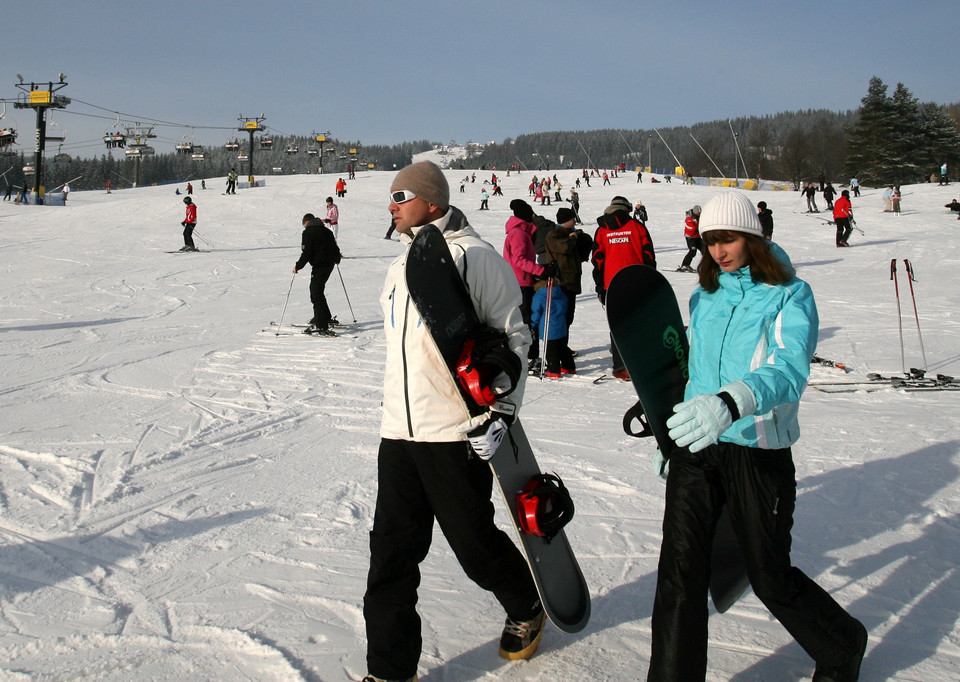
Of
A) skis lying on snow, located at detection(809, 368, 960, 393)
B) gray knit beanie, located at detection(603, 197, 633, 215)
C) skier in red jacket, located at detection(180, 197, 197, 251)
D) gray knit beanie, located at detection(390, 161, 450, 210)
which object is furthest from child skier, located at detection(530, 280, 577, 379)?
skier in red jacket, located at detection(180, 197, 197, 251)

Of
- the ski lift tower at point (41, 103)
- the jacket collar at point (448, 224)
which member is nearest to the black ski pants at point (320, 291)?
the jacket collar at point (448, 224)

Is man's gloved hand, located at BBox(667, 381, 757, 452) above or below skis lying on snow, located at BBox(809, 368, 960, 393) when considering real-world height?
above

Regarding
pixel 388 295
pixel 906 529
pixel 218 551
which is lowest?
pixel 218 551

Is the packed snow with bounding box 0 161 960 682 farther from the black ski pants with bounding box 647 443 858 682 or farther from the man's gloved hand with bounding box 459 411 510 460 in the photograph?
the man's gloved hand with bounding box 459 411 510 460

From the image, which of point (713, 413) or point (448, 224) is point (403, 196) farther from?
point (713, 413)

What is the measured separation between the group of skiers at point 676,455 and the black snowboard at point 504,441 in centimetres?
6

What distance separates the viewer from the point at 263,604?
3.06 m

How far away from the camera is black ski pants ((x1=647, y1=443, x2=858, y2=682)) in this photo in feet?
7.33

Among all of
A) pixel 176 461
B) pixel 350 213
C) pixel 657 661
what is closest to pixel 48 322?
pixel 176 461

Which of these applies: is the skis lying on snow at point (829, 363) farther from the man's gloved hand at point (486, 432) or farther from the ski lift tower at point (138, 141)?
the ski lift tower at point (138, 141)

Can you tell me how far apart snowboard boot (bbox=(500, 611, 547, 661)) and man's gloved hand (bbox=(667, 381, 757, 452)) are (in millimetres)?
1068

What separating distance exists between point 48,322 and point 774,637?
11361 mm

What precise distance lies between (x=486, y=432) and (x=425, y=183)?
0.91 meters

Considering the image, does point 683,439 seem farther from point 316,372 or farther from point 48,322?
point 48,322
